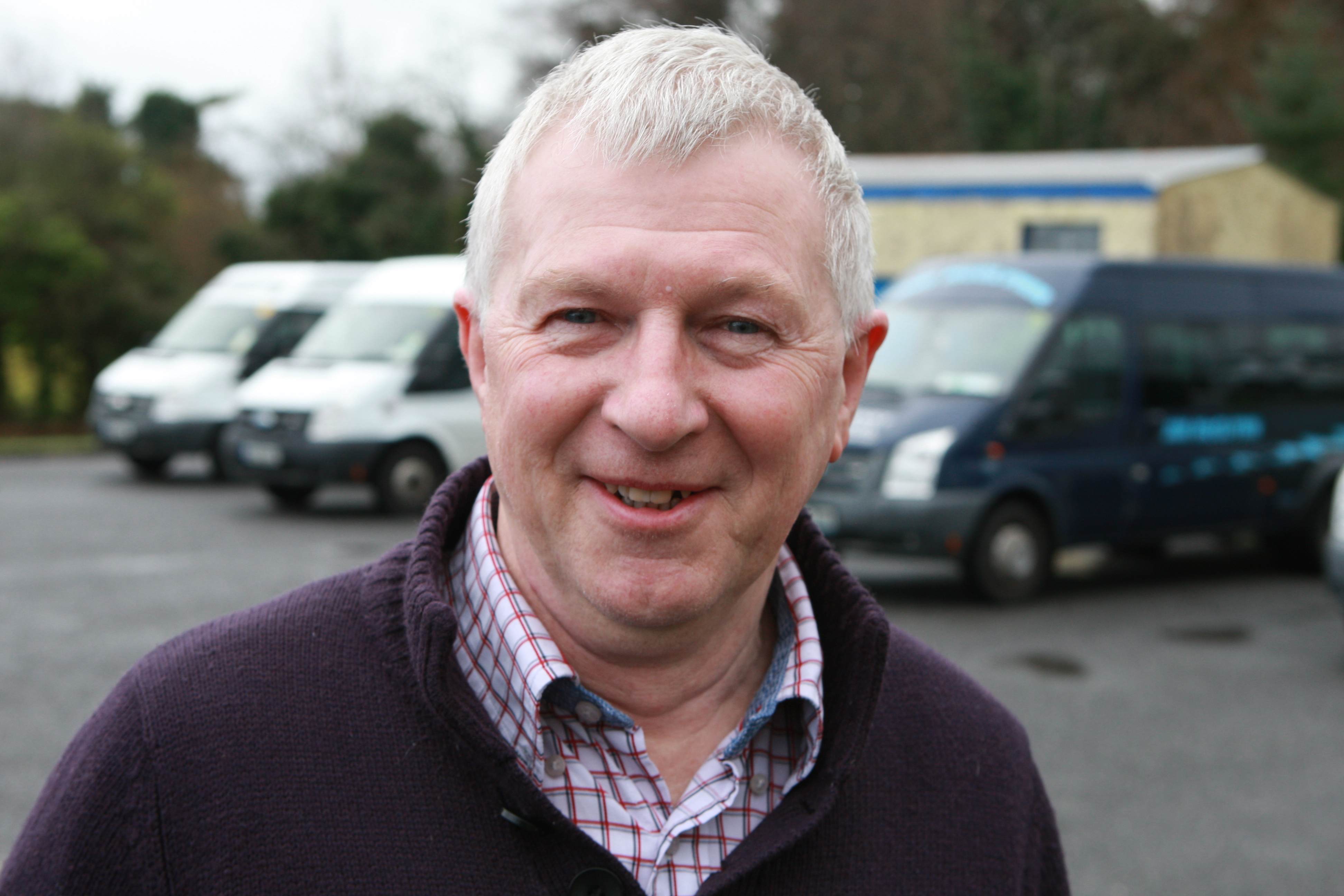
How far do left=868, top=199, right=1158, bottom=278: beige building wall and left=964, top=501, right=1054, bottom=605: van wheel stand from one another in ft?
38.8

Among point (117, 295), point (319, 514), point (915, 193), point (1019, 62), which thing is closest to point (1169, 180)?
point (915, 193)

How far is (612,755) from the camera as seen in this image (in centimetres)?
166

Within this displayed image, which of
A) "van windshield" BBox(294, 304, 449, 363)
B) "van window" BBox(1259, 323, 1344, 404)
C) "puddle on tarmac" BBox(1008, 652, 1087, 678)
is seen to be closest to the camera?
"puddle on tarmac" BBox(1008, 652, 1087, 678)

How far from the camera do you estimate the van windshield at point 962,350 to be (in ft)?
31.6

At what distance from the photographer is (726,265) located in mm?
1581

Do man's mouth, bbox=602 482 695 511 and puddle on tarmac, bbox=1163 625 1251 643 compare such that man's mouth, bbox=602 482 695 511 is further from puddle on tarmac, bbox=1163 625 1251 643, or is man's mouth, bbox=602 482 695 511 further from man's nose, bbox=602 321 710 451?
puddle on tarmac, bbox=1163 625 1251 643

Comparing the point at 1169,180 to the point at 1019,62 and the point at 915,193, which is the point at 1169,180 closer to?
the point at 915,193

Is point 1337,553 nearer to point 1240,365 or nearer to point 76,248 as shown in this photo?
point 1240,365

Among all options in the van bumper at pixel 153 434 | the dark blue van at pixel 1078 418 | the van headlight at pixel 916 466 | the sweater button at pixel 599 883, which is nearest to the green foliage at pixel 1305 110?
the dark blue van at pixel 1078 418

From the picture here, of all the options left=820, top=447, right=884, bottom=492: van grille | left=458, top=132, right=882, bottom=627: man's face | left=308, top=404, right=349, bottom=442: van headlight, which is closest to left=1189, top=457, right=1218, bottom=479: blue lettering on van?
left=820, top=447, right=884, bottom=492: van grille

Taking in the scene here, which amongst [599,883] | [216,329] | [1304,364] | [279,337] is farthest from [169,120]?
[599,883]

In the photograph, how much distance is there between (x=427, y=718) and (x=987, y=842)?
730 millimetres

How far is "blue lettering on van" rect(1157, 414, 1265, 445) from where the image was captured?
10297 mm

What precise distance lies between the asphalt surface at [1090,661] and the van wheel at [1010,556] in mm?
191
